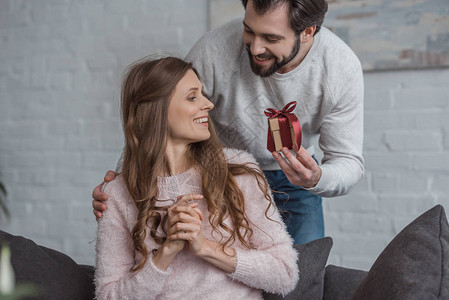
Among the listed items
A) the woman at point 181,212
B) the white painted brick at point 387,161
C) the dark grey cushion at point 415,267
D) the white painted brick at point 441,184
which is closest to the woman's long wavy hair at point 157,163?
the woman at point 181,212

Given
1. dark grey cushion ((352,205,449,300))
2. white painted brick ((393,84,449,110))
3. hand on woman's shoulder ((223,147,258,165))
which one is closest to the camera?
dark grey cushion ((352,205,449,300))

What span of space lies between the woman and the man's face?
0.22 meters

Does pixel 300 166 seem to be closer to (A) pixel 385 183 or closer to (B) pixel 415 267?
(B) pixel 415 267

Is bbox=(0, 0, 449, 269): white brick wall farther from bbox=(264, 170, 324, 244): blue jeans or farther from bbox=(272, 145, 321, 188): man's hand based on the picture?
bbox=(272, 145, 321, 188): man's hand

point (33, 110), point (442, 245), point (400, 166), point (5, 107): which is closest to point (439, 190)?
point (400, 166)

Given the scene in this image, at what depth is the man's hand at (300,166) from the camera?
4.88 ft

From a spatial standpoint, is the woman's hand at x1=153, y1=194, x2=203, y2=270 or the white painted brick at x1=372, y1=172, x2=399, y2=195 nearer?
the woman's hand at x1=153, y1=194, x2=203, y2=270

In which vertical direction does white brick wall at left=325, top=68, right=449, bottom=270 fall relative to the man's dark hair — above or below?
below

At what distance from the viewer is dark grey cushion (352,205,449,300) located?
1.02 meters

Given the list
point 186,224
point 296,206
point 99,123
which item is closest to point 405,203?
point 296,206

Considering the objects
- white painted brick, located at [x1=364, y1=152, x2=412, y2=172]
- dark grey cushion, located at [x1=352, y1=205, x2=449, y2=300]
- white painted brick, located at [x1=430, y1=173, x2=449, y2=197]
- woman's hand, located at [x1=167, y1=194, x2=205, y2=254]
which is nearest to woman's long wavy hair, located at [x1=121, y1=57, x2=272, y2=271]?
woman's hand, located at [x1=167, y1=194, x2=205, y2=254]

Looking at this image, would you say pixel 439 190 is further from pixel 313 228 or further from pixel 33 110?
pixel 33 110

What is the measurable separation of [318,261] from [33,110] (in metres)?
2.01

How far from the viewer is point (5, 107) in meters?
2.99
